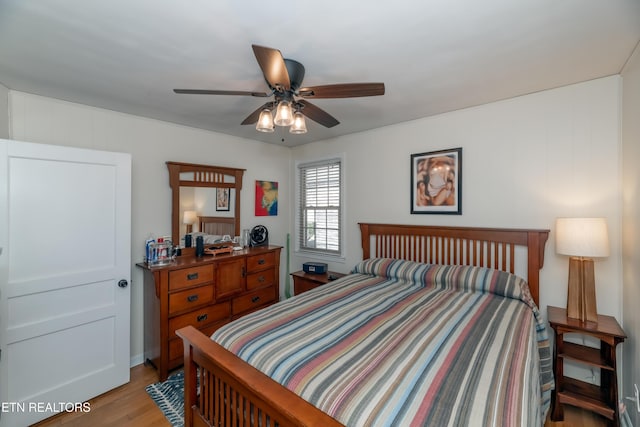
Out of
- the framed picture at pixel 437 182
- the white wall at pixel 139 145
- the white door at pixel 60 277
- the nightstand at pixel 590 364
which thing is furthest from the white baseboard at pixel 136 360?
the nightstand at pixel 590 364

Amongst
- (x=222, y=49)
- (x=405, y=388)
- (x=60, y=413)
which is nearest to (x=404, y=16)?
(x=222, y=49)

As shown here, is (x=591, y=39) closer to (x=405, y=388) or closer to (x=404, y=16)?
(x=404, y=16)

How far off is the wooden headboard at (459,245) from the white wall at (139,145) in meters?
1.77

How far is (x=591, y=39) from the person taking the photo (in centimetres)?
158

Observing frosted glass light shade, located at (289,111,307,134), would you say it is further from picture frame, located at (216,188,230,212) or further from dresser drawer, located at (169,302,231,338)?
dresser drawer, located at (169,302,231,338)

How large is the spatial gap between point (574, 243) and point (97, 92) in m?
3.79

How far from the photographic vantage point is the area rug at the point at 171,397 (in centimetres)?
199

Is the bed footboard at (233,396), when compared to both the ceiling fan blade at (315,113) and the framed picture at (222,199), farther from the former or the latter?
the framed picture at (222,199)

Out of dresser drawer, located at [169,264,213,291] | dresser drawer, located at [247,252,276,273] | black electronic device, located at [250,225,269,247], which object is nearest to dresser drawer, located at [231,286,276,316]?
dresser drawer, located at [247,252,276,273]

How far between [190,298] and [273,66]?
2.22 meters

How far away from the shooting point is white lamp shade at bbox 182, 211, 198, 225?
120 inches

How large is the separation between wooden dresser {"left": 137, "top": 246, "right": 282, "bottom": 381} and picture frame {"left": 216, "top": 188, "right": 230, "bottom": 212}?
23.7 inches

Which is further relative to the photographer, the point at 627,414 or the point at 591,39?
the point at 627,414

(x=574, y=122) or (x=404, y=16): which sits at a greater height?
(x=404, y=16)
